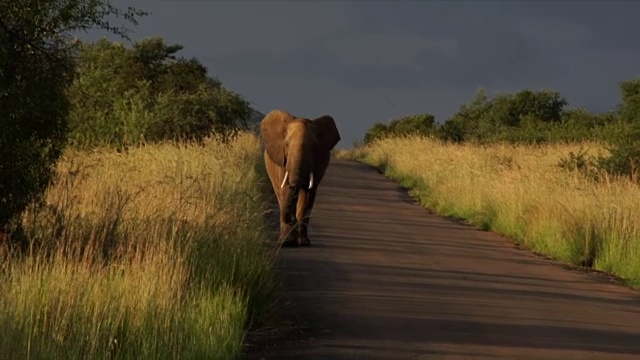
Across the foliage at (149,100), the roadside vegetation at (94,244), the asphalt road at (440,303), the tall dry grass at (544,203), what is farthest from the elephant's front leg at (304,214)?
the foliage at (149,100)

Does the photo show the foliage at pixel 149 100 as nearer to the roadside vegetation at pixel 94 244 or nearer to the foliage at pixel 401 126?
the roadside vegetation at pixel 94 244

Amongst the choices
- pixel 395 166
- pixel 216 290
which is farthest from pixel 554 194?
pixel 395 166

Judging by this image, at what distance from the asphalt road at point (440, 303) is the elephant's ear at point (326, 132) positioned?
141 cm

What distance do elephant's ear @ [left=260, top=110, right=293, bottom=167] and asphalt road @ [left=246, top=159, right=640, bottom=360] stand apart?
4.52ft

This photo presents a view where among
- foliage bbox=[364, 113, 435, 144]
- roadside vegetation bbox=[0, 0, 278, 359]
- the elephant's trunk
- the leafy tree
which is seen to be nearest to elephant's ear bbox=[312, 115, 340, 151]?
the elephant's trunk

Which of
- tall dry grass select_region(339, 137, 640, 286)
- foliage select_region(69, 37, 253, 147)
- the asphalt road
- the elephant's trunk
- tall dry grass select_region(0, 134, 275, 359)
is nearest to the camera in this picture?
tall dry grass select_region(0, 134, 275, 359)

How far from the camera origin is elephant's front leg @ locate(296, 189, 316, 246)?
1638cm

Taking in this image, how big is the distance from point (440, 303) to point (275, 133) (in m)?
7.30

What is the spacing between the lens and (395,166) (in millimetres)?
40719

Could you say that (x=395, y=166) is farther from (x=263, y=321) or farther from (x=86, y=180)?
(x=263, y=321)

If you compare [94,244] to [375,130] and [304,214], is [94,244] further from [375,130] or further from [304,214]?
[375,130]

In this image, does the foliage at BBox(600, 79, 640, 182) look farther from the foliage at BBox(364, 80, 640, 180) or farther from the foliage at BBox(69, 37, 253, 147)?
the foliage at BBox(69, 37, 253, 147)

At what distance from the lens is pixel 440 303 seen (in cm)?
1159

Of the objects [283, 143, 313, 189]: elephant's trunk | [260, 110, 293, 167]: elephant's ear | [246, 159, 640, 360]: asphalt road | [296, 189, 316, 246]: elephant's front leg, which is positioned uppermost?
[260, 110, 293, 167]: elephant's ear
